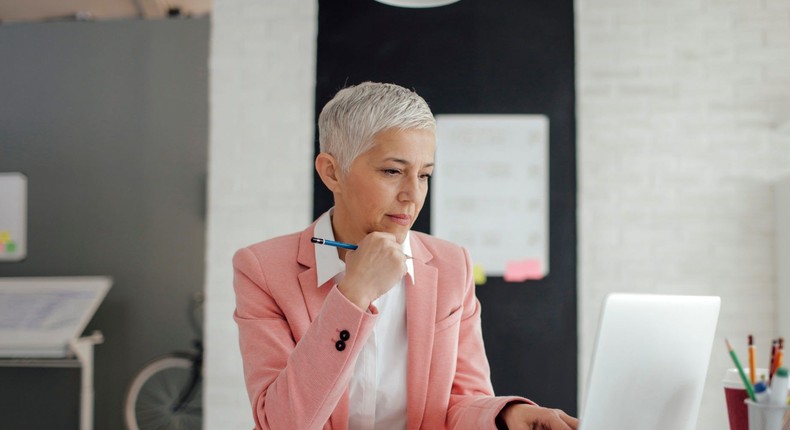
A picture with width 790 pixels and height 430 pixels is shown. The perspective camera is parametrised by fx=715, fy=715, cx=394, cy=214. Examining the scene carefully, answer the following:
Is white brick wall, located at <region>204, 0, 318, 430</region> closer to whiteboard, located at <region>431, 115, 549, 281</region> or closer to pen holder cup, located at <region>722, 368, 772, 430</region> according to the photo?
whiteboard, located at <region>431, 115, 549, 281</region>

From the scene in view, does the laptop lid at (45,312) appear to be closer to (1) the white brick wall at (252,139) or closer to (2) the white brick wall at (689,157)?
(1) the white brick wall at (252,139)

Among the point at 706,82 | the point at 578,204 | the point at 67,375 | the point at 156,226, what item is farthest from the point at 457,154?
the point at 67,375

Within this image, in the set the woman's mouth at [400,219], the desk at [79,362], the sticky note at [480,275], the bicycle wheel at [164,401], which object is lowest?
the bicycle wheel at [164,401]

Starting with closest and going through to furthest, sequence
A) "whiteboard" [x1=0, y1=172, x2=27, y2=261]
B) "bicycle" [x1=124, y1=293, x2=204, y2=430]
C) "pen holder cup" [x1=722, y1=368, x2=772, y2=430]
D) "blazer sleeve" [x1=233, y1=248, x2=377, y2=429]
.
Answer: "pen holder cup" [x1=722, y1=368, x2=772, y2=430] < "blazer sleeve" [x1=233, y1=248, x2=377, y2=429] < "bicycle" [x1=124, y1=293, x2=204, y2=430] < "whiteboard" [x1=0, y1=172, x2=27, y2=261]

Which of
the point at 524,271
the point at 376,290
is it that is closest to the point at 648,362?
the point at 376,290

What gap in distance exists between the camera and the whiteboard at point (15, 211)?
181 inches

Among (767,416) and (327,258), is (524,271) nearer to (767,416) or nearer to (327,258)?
(327,258)

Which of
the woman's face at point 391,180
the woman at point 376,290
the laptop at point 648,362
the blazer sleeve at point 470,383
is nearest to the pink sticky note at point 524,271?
the blazer sleeve at point 470,383

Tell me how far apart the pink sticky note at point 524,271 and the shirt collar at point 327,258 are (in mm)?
1781

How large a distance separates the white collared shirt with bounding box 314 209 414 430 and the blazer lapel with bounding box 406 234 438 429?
3cm

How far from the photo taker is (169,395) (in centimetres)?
443

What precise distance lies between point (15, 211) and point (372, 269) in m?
4.22

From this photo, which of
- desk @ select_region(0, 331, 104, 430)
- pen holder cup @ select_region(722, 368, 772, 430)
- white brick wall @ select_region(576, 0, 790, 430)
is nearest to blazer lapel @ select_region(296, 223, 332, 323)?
pen holder cup @ select_region(722, 368, 772, 430)

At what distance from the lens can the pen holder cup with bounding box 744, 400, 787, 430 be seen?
36.3 inches
